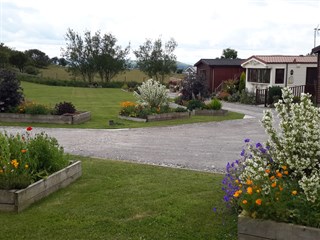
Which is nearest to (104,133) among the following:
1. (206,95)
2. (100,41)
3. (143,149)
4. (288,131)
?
(143,149)

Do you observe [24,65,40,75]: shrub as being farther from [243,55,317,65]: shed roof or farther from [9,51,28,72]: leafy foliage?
[243,55,317,65]: shed roof

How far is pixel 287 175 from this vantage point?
5.10 metres

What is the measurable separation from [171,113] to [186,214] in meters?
12.4

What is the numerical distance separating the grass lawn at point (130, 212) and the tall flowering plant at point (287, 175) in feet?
1.42

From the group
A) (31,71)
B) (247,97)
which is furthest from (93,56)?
(247,97)

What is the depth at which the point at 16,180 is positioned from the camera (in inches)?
210

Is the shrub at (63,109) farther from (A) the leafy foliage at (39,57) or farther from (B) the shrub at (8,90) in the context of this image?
(A) the leafy foliage at (39,57)

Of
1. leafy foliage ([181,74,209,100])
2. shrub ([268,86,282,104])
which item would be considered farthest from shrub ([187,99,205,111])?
shrub ([268,86,282,104])

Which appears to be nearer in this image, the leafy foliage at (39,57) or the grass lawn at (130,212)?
the grass lawn at (130,212)

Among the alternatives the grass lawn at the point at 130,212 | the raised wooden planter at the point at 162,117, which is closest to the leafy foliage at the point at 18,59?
the raised wooden planter at the point at 162,117

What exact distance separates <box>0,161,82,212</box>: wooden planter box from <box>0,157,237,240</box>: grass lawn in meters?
0.10

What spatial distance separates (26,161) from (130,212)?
177 centimetres

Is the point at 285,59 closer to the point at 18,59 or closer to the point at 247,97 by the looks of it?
the point at 247,97

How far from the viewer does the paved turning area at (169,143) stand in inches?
348
